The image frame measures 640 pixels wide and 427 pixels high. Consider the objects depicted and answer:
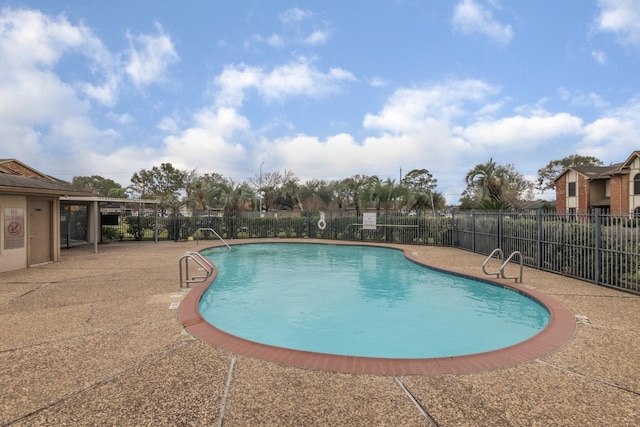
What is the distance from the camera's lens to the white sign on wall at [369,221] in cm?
1923

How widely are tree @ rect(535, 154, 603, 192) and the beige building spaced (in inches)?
1905

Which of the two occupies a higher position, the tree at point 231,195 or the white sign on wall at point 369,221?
the tree at point 231,195

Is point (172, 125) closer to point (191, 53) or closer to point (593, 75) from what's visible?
point (191, 53)

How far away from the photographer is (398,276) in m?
10.9

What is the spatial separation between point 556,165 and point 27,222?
50.8 meters

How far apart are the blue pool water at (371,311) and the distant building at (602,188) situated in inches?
727

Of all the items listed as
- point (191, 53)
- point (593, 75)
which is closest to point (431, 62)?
point (593, 75)

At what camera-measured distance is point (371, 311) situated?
7.38m

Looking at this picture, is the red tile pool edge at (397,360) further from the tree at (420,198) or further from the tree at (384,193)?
the tree at (384,193)

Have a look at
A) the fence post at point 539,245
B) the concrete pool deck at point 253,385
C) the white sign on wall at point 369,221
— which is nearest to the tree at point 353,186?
the white sign on wall at point 369,221

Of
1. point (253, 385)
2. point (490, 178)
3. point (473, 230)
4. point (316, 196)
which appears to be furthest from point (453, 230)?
point (316, 196)

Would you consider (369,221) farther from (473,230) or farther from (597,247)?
(597,247)

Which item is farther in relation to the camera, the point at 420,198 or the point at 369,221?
the point at 420,198

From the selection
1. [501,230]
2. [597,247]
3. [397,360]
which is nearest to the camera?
[397,360]
